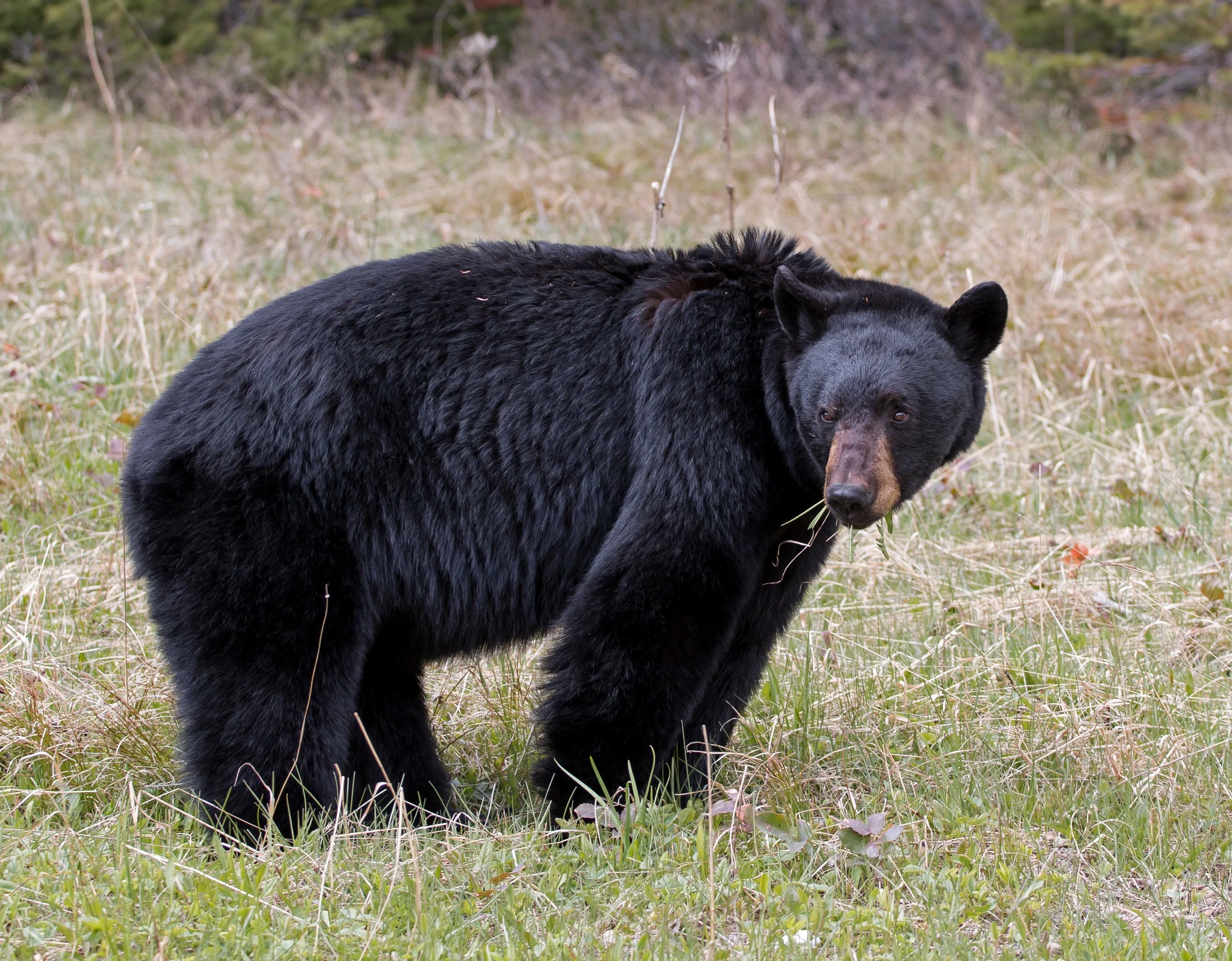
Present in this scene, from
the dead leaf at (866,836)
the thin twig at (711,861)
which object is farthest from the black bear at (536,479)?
the dead leaf at (866,836)

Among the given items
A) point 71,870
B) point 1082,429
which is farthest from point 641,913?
point 1082,429

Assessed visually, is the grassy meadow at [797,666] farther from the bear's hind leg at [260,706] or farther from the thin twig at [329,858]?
the bear's hind leg at [260,706]

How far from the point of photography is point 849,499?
8.76 feet

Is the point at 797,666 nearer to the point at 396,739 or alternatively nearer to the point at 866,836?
the point at 866,836

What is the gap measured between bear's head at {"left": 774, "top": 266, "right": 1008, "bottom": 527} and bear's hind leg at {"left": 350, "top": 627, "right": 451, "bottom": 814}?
1212mm

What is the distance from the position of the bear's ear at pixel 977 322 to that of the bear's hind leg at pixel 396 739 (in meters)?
1.56

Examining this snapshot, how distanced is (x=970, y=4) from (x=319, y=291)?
12.2m

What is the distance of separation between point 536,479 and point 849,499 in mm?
790

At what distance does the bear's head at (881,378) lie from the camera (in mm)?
2812

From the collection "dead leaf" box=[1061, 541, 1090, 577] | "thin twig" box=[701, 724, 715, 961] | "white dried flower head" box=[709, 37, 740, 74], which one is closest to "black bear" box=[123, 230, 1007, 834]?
"thin twig" box=[701, 724, 715, 961]

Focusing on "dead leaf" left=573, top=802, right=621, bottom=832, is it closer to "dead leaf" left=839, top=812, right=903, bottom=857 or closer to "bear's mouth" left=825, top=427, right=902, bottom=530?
→ "dead leaf" left=839, top=812, right=903, bottom=857

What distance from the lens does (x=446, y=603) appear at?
10.2ft

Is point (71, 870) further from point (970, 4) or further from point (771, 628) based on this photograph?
point (970, 4)

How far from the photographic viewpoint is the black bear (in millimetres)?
2850
